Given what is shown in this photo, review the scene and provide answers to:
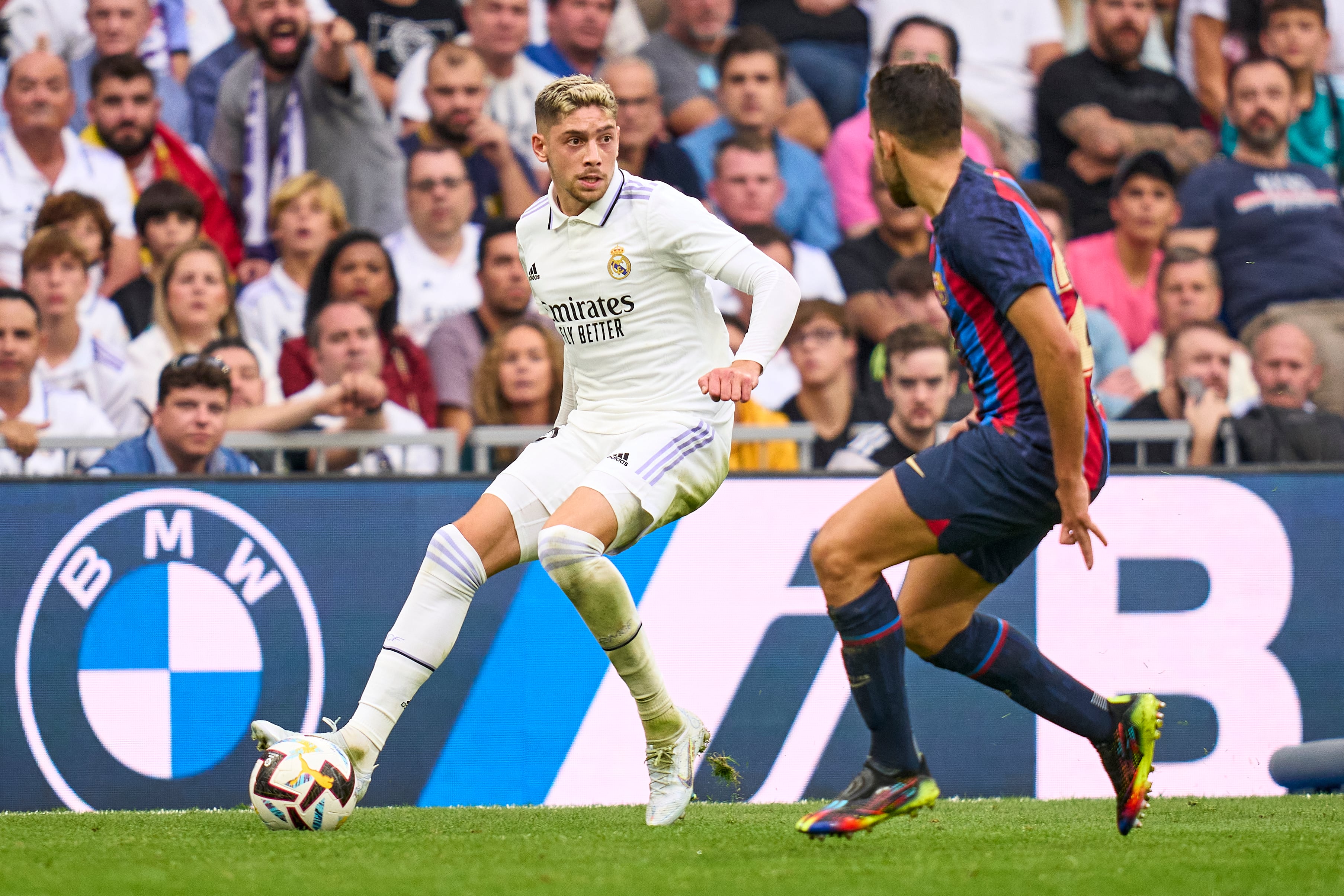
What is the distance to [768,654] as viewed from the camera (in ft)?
21.0

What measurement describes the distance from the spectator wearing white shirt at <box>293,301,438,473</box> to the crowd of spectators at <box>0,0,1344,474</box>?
0.06ft

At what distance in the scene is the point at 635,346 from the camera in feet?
16.3

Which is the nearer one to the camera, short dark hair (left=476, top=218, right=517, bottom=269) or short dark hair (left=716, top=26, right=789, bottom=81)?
short dark hair (left=476, top=218, right=517, bottom=269)

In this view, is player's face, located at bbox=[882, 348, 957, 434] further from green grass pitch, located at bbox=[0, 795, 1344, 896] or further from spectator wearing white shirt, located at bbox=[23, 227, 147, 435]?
spectator wearing white shirt, located at bbox=[23, 227, 147, 435]

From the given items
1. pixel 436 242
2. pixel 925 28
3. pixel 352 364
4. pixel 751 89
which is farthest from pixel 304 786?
pixel 925 28

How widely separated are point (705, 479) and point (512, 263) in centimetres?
398

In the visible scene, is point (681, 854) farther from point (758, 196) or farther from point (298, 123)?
point (298, 123)

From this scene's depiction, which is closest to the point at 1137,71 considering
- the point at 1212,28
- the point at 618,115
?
the point at 1212,28

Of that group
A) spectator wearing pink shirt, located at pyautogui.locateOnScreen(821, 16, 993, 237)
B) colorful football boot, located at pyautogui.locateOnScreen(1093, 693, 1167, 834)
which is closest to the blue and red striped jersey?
colorful football boot, located at pyautogui.locateOnScreen(1093, 693, 1167, 834)

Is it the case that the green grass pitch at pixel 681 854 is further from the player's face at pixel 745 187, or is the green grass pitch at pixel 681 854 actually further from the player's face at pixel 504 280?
the player's face at pixel 745 187

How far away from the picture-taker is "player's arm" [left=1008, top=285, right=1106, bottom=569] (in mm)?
3744

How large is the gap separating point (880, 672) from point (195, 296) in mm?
5535

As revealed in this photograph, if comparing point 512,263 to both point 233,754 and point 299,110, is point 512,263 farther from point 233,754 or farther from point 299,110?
point 233,754

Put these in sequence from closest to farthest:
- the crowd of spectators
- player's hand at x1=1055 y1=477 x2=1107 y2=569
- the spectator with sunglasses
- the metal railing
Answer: player's hand at x1=1055 y1=477 x2=1107 y2=569 → the spectator with sunglasses → the metal railing → the crowd of spectators
